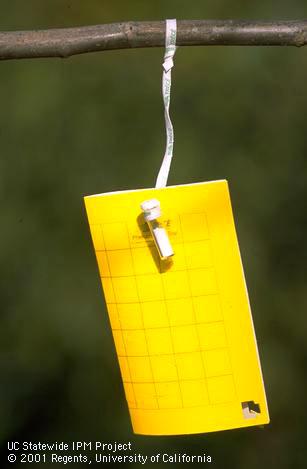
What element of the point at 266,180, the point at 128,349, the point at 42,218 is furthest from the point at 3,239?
the point at 128,349

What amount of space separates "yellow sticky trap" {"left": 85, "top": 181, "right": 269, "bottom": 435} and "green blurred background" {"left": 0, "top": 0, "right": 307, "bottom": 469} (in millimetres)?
1180

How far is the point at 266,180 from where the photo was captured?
2.00m

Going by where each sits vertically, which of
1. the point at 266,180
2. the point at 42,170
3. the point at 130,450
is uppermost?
the point at 42,170

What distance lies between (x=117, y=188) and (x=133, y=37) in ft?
3.87

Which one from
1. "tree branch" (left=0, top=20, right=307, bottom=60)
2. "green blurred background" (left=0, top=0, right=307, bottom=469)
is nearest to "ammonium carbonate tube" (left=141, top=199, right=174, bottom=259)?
"tree branch" (left=0, top=20, right=307, bottom=60)

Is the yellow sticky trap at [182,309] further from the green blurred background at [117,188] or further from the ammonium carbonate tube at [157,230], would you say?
the green blurred background at [117,188]

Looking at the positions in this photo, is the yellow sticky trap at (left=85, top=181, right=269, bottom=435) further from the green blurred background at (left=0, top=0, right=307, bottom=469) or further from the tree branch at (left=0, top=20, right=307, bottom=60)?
the green blurred background at (left=0, top=0, right=307, bottom=469)

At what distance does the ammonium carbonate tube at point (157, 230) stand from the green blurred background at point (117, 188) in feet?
3.94

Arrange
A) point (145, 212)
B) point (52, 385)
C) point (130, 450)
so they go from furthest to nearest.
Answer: point (52, 385), point (130, 450), point (145, 212)

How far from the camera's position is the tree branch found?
29.6 inches

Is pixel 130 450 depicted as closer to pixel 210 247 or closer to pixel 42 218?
pixel 42 218

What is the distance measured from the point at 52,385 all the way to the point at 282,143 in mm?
914

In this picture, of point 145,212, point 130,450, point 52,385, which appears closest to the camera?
point 145,212

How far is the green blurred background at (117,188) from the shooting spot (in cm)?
194
